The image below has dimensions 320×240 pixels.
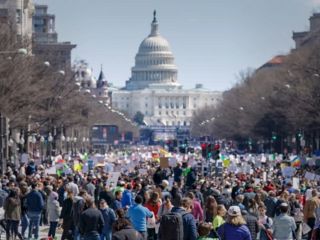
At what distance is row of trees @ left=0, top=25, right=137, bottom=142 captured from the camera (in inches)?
2559

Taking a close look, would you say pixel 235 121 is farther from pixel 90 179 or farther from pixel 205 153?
pixel 90 179

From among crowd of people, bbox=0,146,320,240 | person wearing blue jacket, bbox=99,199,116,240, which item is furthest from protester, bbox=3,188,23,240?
person wearing blue jacket, bbox=99,199,116,240

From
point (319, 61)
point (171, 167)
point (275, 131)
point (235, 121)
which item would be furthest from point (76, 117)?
point (235, 121)

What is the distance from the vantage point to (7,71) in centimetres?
6475

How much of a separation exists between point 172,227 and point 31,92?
4317 centimetres

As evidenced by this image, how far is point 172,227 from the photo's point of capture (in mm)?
25953

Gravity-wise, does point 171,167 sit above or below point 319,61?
below

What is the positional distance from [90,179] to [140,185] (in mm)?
3479

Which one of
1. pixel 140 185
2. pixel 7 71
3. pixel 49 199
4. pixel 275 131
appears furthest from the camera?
pixel 275 131

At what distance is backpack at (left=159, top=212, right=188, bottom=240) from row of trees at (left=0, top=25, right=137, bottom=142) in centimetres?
2489

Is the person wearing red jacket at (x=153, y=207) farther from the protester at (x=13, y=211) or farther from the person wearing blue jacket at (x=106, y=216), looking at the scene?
the protester at (x=13, y=211)

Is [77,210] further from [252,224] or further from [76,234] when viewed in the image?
[252,224]

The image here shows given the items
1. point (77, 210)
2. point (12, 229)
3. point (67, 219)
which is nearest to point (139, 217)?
point (77, 210)

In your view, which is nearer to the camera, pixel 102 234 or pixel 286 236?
pixel 286 236
